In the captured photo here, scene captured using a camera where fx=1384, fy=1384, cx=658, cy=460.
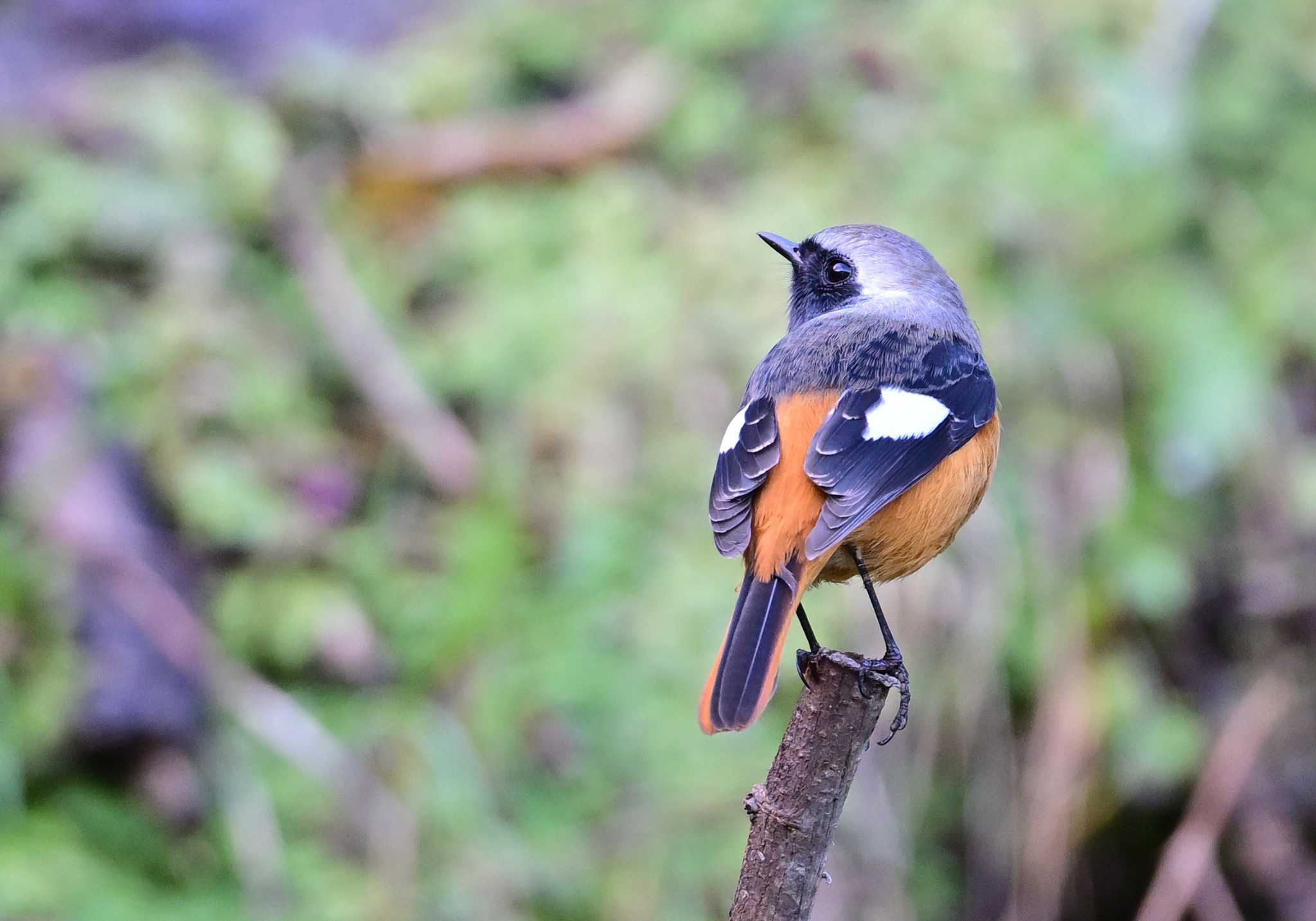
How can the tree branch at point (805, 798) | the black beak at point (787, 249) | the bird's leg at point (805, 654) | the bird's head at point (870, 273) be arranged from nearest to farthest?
the tree branch at point (805, 798)
the bird's leg at point (805, 654)
the bird's head at point (870, 273)
the black beak at point (787, 249)

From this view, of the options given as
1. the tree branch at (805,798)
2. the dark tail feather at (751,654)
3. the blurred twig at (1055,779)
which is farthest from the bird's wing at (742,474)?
the blurred twig at (1055,779)

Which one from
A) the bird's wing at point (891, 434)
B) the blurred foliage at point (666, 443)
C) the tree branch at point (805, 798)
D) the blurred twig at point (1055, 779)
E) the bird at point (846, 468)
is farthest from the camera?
the blurred twig at point (1055, 779)

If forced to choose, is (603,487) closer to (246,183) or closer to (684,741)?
(684,741)

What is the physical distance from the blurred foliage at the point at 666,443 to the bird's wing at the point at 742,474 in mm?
1641

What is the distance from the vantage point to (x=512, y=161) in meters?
6.03

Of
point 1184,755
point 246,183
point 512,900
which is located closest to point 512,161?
point 246,183

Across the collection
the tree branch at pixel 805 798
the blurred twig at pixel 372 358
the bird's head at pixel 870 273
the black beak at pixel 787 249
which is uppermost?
the blurred twig at pixel 372 358

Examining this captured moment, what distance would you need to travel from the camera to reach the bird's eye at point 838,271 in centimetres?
337

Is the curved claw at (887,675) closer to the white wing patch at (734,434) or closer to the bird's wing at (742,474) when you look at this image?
the bird's wing at (742,474)

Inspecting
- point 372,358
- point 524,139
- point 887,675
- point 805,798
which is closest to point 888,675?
point 887,675

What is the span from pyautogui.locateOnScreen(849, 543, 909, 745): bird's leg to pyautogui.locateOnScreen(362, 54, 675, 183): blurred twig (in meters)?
3.62

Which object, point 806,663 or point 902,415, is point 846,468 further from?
point 806,663

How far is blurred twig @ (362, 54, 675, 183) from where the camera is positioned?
603 cm

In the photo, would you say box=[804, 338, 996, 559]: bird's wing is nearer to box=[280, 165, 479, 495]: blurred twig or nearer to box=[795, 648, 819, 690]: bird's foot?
box=[795, 648, 819, 690]: bird's foot
